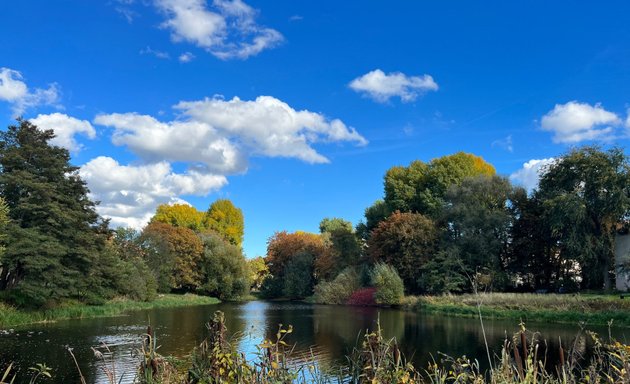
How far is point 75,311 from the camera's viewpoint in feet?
98.3

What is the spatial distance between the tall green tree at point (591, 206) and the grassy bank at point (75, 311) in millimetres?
32542

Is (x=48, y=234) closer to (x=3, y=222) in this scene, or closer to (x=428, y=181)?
(x=3, y=222)

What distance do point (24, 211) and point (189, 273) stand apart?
30769 mm

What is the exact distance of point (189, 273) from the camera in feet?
185

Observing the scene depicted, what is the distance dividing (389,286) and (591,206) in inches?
666

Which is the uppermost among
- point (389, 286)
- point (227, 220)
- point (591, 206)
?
point (227, 220)

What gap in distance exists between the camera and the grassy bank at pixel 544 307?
24594mm

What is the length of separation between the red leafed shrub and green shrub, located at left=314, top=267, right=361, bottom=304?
115 centimetres

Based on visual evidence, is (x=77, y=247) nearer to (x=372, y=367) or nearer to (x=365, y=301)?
(x=365, y=301)

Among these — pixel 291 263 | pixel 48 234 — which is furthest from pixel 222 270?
pixel 48 234

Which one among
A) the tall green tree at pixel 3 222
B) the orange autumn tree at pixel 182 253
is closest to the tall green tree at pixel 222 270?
the orange autumn tree at pixel 182 253

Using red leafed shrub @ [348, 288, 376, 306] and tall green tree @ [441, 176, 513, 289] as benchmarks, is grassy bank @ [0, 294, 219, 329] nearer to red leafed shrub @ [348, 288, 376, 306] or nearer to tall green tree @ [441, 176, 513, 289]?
red leafed shrub @ [348, 288, 376, 306]

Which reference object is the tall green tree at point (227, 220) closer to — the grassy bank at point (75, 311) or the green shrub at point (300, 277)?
the green shrub at point (300, 277)

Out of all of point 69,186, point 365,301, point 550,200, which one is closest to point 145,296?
point 69,186
